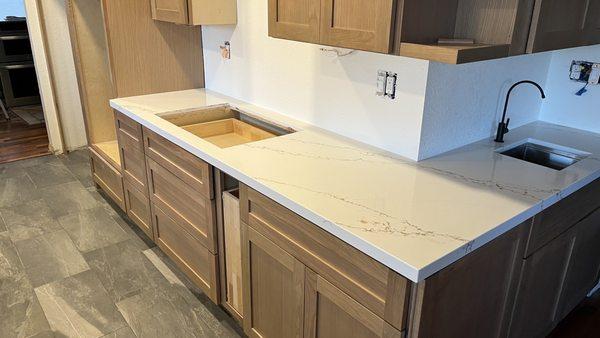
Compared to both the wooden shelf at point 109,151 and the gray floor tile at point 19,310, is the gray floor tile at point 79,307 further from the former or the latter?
the wooden shelf at point 109,151

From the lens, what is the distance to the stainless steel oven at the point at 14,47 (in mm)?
5449

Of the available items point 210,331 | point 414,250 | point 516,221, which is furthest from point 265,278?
point 516,221

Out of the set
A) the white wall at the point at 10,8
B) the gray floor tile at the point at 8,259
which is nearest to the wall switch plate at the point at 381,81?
the gray floor tile at the point at 8,259

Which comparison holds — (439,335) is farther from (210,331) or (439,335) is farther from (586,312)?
(586,312)

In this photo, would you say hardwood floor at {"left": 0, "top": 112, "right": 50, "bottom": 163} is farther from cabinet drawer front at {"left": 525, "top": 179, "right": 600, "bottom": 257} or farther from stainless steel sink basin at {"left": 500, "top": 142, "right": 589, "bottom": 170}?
cabinet drawer front at {"left": 525, "top": 179, "right": 600, "bottom": 257}

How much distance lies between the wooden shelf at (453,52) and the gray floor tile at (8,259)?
98.3 inches

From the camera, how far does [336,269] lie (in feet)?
4.54

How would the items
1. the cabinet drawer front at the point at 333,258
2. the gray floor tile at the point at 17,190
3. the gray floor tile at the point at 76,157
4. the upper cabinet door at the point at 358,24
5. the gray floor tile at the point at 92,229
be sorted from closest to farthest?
the cabinet drawer front at the point at 333,258, the upper cabinet door at the point at 358,24, the gray floor tile at the point at 92,229, the gray floor tile at the point at 17,190, the gray floor tile at the point at 76,157

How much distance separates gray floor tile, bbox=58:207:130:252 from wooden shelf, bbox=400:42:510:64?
2.31 m

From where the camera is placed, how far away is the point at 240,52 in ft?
8.70

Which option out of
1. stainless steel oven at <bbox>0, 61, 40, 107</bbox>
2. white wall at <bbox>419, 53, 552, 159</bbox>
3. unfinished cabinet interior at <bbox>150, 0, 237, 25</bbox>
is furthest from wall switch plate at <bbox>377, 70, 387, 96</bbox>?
stainless steel oven at <bbox>0, 61, 40, 107</bbox>

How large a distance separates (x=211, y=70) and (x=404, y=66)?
1.64 metres

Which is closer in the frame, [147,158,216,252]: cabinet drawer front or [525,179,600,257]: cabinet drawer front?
[525,179,600,257]: cabinet drawer front

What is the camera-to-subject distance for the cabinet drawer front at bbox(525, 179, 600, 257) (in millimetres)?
1566
